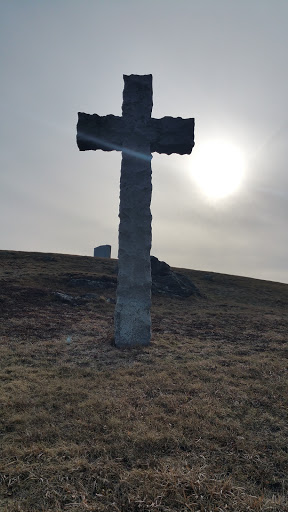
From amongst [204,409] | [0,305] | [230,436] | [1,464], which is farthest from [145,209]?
[0,305]

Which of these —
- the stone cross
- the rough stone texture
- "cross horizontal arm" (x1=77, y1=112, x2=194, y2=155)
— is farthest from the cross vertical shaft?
the rough stone texture

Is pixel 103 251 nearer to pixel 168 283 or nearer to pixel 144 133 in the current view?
pixel 168 283

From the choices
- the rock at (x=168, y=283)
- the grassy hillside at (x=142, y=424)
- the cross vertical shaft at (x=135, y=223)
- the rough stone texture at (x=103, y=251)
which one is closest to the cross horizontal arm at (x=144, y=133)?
the cross vertical shaft at (x=135, y=223)

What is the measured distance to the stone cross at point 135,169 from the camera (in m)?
10.4

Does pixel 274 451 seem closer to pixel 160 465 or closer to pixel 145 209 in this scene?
pixel 160 465

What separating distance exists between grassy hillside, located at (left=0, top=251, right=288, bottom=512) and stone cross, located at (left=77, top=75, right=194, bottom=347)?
1.05 m

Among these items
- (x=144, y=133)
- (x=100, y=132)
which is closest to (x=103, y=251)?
(x=100, y=132)

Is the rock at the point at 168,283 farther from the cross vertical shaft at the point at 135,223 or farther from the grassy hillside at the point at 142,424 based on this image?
the cross vertical shaft at the point at 135,223

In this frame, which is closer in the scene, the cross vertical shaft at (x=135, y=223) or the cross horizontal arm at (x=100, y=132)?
the cross vertical shaft at (x=135, y=223)

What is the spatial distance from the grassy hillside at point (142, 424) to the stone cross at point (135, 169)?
41.3 inches

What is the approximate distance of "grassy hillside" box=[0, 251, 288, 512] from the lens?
3.43m

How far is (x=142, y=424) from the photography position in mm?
4824

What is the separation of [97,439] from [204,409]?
1868mm

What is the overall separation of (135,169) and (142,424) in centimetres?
789
